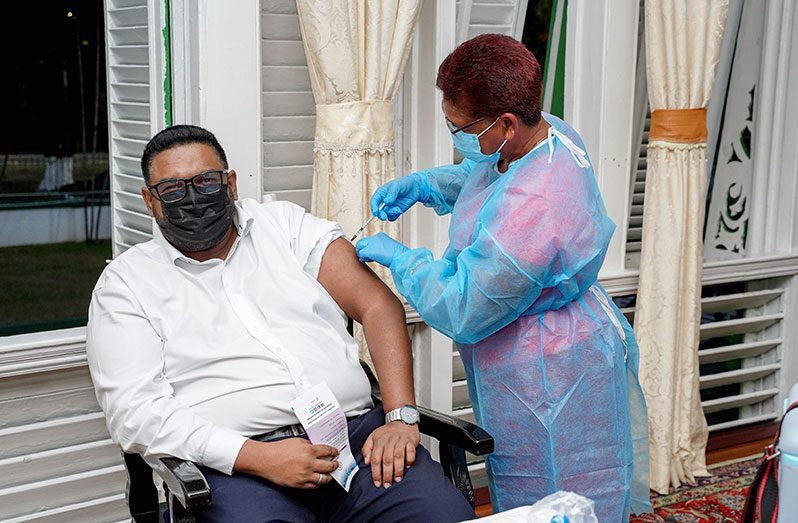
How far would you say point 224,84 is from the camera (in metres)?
2.57

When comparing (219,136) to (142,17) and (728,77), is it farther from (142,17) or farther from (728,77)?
(728,77)

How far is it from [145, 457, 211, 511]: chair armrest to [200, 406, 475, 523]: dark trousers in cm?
9

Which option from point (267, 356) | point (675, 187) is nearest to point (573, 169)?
point (267, 356)

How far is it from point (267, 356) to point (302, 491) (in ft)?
1.02

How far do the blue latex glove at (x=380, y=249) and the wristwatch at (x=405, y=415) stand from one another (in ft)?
1.08

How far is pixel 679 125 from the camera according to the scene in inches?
126

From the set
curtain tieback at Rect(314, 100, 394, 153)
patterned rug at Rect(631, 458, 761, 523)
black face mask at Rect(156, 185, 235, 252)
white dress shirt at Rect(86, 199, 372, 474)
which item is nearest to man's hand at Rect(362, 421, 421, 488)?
white dress shirt at Rect(86, 199, 372, 474)

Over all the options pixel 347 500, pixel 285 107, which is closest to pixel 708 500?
pixel 347 500

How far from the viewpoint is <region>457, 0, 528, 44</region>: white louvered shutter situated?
3080 mm

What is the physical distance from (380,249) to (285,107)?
82 centimetres

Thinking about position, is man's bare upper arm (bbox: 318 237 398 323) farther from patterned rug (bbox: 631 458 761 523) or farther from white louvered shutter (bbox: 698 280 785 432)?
white louvered shutter (bbox: 698 280 785 432)

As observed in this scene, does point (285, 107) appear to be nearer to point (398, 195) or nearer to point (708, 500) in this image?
point (398, 195)

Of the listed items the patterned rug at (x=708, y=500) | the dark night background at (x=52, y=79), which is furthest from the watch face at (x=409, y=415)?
the dark night background at (x=52, y=79)

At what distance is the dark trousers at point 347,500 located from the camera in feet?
6.29
